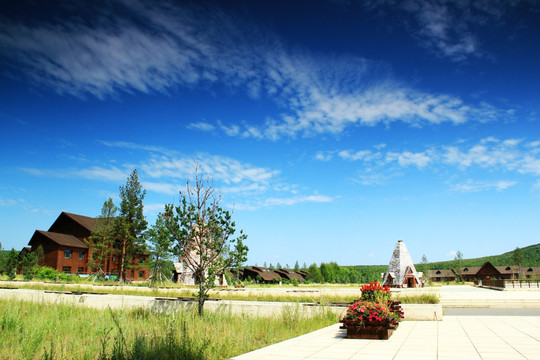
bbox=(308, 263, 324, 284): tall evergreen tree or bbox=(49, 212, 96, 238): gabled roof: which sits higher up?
bbox=(49, 212, 96, 238): gabled roof

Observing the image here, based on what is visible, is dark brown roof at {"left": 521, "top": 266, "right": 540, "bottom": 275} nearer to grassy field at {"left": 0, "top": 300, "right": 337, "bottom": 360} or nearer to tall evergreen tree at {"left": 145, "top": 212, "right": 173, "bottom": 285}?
tall evergreen tree at {"left": 145, "top": 212, "right": 173, "bottom": 285}

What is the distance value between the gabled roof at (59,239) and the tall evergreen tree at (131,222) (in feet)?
38.6

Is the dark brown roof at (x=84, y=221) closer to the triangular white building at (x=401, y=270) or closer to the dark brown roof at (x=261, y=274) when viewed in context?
the dark brown roof at (x=261, y=274)

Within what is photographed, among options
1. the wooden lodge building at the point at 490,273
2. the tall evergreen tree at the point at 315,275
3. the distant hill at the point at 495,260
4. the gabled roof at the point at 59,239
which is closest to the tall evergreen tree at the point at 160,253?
the gabled roof at the point at 59,239

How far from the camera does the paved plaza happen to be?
6.34m

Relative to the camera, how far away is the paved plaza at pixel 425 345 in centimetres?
634

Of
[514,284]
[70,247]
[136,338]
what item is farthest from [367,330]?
[70,247]

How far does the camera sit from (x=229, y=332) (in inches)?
316

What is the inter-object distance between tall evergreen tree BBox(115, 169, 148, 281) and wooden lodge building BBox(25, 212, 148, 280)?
12.1ft

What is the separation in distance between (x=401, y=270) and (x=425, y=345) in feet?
99.8

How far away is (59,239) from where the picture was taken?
154ft

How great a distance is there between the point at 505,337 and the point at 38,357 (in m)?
9.77

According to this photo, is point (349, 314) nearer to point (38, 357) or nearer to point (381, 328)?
→ point (381, 328)

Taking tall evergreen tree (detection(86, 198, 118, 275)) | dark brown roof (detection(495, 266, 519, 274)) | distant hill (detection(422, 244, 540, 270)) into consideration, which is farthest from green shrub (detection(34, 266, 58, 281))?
distant hill (detection(422, 244, 540, 270))
